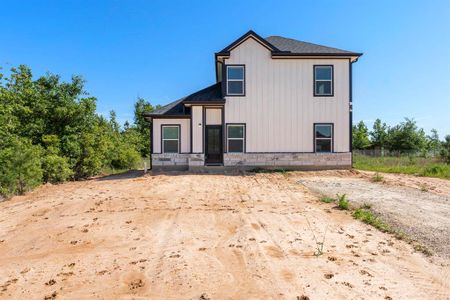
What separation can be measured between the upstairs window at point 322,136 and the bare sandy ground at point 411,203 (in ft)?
10.1

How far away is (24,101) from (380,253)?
1571cm

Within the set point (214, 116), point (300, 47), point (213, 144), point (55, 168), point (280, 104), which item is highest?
point (300, 47)

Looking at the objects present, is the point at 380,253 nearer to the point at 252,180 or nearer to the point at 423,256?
the point at 423,256

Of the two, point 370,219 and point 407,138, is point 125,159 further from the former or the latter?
point 407,138

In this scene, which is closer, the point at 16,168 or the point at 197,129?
the point at 16,168

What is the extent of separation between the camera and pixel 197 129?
52.2ft

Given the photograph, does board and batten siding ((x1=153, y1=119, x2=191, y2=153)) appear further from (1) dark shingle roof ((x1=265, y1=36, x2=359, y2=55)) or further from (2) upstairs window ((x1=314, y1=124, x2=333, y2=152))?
(2) upstairs window ((x1=314, y1=124, x2=333, y2=152))

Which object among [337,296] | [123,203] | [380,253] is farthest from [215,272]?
[123,203]

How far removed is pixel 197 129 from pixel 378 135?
30.5 meters

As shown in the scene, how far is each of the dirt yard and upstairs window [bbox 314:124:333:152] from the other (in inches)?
326

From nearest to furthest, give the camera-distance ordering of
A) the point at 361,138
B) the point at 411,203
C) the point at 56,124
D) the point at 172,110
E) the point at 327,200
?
the point at 411,203 < the point at 327,200 < the point at 56,124 < the point at 172,110 < the point at 361,138

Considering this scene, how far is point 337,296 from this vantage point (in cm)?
328

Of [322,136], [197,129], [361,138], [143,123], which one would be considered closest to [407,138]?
[361,138]

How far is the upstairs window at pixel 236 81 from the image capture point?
52.7 ft
